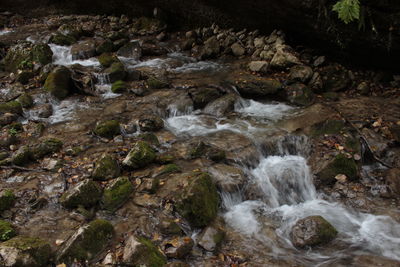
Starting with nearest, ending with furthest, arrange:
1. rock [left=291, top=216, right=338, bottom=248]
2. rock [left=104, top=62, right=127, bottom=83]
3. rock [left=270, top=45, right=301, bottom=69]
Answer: rock [left=291, top=216, right=338, bottom=248], rock [left=270, top=45, right=301, bottom=69], rock [left=104, top=62, right=127, bottom=83]

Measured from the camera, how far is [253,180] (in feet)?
22.4

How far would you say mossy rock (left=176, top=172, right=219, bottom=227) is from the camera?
18.3ft

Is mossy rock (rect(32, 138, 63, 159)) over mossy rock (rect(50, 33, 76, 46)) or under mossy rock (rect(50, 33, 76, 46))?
under

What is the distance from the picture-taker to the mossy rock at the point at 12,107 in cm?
890

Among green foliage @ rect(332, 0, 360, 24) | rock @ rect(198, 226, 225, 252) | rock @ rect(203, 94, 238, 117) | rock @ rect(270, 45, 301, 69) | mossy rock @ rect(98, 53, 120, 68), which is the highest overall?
green foliage @ rect(332, 0, 360, 24)

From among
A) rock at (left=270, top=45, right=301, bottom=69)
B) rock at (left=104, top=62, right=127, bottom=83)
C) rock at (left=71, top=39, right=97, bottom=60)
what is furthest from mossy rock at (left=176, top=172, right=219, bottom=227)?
rock at (left=71, top=39, right=97, bottom=60)

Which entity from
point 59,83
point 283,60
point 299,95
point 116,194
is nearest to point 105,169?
point 116,194

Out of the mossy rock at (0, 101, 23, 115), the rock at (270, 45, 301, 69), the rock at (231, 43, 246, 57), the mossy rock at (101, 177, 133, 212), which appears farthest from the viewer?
the rock at (231, 43, 246, 57)

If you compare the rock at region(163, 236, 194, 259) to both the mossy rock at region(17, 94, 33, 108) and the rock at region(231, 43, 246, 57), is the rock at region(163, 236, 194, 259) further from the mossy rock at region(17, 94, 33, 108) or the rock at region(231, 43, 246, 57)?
the rock at region(231, 43, 246, 57)

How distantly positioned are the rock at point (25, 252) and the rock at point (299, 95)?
7.23 meters

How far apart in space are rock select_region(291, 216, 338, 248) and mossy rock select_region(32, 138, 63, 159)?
5.25 metres

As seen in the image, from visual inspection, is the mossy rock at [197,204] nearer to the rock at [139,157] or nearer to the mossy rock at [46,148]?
the rock at [139,157]

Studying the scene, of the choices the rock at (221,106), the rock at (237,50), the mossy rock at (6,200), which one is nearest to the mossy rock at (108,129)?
the mossy rock at (6,200)

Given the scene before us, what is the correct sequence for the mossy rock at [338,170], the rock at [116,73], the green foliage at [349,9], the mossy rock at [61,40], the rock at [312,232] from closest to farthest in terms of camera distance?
the rock at [312,232]
the green foliage at [349,9]
the mossy rock at [338,170]
the rock at [116,73]
the mossy rock at [61,40]
